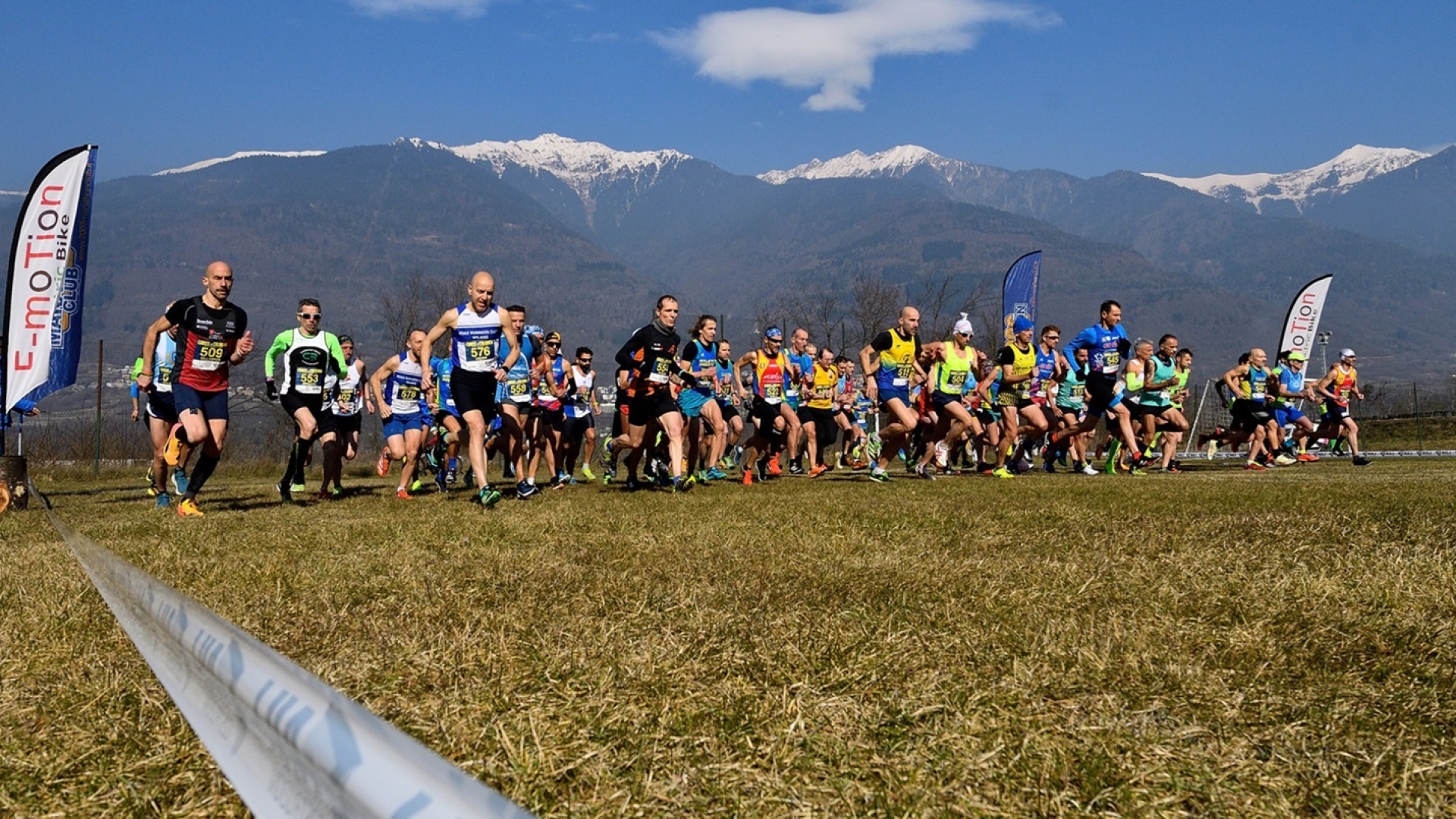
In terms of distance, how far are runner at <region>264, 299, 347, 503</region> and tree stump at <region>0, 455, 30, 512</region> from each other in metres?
2.47

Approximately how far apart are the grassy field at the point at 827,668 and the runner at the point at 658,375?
17.6 feet

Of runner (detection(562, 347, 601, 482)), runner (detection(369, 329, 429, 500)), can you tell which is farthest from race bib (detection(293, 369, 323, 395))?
runner (detection(562, 347, 601, 482))

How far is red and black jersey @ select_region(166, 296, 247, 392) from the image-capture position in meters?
9.84

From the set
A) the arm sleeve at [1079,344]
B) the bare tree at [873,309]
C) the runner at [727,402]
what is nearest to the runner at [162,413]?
the runner at [727,402]

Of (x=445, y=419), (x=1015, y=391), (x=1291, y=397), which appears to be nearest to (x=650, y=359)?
(x=445, y=419)

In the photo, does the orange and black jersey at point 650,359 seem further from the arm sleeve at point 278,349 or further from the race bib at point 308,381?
the arm sleeve at point 278,349

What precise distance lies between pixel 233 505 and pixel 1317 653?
1133 centimetres

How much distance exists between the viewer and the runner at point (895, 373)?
46.0ft

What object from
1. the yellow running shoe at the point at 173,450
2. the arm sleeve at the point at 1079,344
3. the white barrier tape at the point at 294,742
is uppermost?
the arm sleeve at the point at 1079,344

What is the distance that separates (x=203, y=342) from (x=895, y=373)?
26.1 feet

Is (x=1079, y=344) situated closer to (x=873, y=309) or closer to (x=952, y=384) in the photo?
(x=952, y=384)

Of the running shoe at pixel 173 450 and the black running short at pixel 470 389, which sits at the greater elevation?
the black running short at pixel 470 389

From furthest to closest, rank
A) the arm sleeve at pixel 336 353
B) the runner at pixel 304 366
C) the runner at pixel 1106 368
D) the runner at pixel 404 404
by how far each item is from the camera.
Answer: the runner at pixel 1106 368 → the runner at pixel 404 404 → the arm sleeve at pixel 336 353 → the runner at pixel 304 366

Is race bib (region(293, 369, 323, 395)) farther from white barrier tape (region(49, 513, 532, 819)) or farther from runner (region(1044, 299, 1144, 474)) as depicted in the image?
white barrier tape (region(49, 513, 532, 819))
